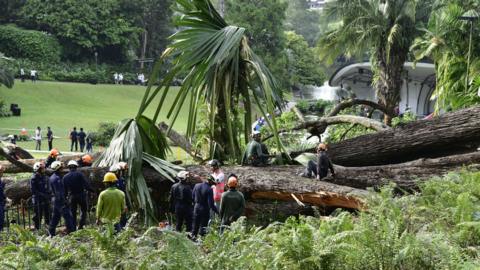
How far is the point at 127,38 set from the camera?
5559 centimetres

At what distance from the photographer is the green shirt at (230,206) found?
9.48 metres

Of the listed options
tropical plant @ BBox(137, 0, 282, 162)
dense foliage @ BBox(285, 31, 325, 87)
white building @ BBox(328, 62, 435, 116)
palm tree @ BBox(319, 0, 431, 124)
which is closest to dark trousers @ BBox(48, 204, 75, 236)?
tropical plant @ BBox(137, 0, 282, 162)

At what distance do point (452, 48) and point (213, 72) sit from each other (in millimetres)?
12241

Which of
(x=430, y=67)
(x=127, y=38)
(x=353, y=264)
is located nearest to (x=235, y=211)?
(x=353, y=264)

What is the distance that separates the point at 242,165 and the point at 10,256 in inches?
229

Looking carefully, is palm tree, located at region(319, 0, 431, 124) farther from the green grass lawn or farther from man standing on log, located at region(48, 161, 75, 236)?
man standing on log, located at region(48, 161, 75, 236)

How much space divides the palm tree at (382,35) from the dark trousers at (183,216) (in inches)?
533

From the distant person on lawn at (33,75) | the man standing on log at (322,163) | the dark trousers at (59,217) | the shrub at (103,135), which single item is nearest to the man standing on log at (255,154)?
the man standing on log at (322,163)

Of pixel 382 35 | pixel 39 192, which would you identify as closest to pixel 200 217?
pixel 39 192

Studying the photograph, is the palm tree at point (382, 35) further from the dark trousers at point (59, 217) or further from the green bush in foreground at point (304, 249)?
the green bush in foreground at point (304, 249)

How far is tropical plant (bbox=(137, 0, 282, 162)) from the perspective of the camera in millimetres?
11961

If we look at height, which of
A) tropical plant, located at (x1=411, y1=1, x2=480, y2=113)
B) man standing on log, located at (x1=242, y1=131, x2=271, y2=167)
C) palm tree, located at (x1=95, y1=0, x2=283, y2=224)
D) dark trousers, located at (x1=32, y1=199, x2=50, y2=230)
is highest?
tropical plant, located at (x1=411, y1=1, x2=480, y2=113)

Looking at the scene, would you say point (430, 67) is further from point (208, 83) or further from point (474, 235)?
point (474, 235)

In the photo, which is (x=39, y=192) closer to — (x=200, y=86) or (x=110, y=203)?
(x=110, y=203)
